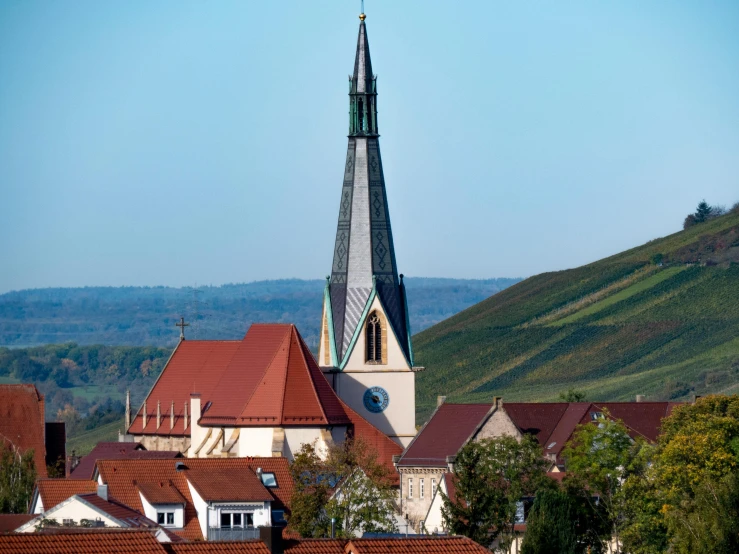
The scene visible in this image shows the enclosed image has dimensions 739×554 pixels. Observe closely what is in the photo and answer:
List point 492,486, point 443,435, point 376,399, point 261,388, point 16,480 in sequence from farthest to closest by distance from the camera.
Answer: point 376,399 < point 443,435 < point 261,388 < point 16,480 < point 492,486

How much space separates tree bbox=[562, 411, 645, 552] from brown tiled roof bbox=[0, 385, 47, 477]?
2858cm

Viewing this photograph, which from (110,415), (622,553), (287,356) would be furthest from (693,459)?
(110,415)

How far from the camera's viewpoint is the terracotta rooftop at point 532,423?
82.5 meters

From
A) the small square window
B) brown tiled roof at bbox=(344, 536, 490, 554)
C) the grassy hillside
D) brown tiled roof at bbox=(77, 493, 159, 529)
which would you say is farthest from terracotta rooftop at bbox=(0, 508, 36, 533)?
the grassy hillside

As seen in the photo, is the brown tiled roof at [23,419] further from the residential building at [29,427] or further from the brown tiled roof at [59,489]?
the brown tiled roof at [59,489]

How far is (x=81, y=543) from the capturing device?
38094 millimetres

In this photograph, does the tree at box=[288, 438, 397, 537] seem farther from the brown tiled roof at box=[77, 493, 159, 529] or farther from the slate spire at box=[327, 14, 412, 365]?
the slate spire at box=[327, 14, 412, 365]

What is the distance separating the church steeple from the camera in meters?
87.3

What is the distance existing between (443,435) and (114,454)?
13709 millimetres

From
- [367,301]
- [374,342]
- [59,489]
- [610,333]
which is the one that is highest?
[367,301]

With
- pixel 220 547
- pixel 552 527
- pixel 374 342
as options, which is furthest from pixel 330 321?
pixel 220 547

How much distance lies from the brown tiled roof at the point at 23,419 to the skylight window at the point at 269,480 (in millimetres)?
25877

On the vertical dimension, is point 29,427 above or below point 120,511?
below

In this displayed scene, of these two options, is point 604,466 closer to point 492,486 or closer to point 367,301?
point 492,486
